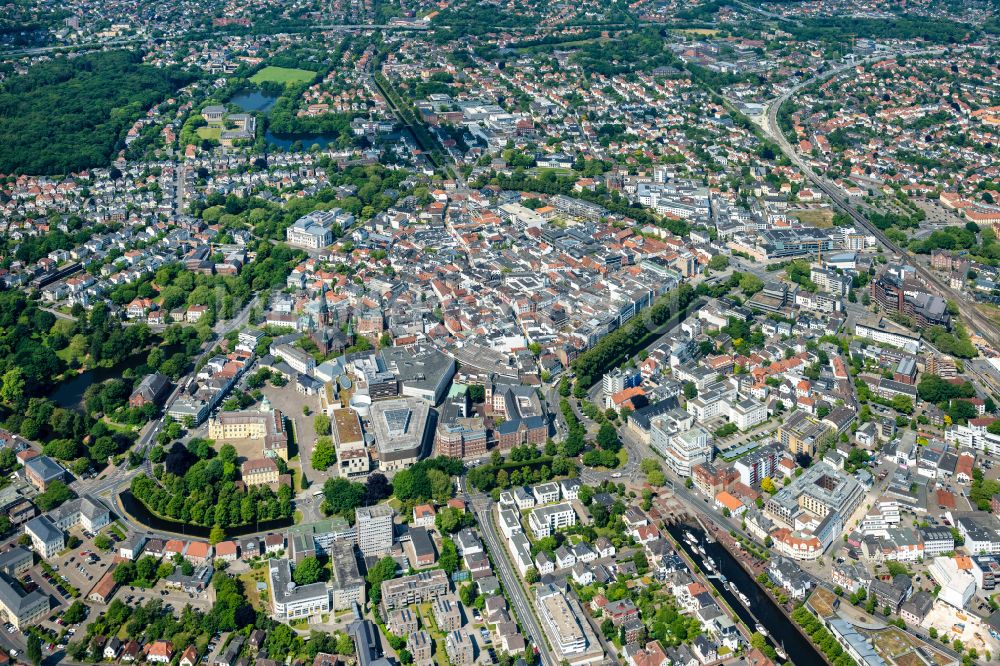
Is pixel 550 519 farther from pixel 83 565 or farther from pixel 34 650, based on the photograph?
pixel 34 650

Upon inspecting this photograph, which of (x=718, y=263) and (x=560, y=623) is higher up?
(x=560, y=623)

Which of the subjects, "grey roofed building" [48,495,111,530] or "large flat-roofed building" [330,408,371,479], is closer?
"grey roofed building" [48,495,111,530]

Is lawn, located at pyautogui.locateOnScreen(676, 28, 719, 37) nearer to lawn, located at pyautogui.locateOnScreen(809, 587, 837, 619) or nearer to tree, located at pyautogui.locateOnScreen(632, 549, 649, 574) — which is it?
tree, located at pyautogui.locateOnScreen(632, 549, 649, 574)

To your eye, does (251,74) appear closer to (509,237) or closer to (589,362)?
(509,237)

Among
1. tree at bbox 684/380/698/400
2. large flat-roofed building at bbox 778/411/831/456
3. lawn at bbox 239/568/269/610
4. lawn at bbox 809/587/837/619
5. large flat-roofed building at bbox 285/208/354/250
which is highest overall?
lawn at bbox 239/568/269/610

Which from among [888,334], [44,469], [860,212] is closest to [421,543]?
Result: [44,469]

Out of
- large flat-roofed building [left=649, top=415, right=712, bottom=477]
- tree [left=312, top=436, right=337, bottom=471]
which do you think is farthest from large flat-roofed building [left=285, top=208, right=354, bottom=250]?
large flat-roofed building [left=649, top=415, right=712, bottom=477]
